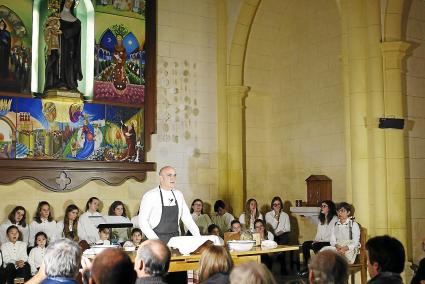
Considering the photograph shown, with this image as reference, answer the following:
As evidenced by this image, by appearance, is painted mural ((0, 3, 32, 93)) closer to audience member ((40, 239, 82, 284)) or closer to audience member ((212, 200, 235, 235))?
audience member ((212, 200, 235, 235))

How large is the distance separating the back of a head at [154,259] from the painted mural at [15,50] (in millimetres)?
7055

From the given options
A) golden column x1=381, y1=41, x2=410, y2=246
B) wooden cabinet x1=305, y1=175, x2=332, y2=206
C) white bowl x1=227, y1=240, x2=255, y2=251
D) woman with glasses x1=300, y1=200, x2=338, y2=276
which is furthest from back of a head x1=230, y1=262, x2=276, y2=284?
wooden cabinet x1=305, y1=175, x2=332, y2=206

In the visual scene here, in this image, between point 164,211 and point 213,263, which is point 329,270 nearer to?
point 213,263

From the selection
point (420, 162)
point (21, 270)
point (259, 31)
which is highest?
point (259, 31)

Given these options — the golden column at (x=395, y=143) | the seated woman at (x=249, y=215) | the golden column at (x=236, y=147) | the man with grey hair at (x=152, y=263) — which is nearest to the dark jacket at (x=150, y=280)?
the man with grey hair at (x=152, y=263)

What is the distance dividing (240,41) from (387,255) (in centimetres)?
886

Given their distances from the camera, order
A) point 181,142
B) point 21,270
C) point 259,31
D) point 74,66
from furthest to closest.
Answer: point 259,31
point 181,142
point 74,66
point 21,270

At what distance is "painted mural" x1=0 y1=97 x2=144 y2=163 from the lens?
373 inches

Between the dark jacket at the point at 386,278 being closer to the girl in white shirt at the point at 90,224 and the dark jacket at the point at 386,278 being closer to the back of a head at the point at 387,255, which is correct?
the back of a head at the point at 387,255

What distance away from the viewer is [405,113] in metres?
9.50

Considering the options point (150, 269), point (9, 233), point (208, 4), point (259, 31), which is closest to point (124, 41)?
point (208, 4)

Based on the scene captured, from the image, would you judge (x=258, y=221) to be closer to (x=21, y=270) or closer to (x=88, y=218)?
(x=88, y=218)

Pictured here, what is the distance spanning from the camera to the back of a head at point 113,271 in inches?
115

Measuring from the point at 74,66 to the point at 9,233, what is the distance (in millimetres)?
3276
